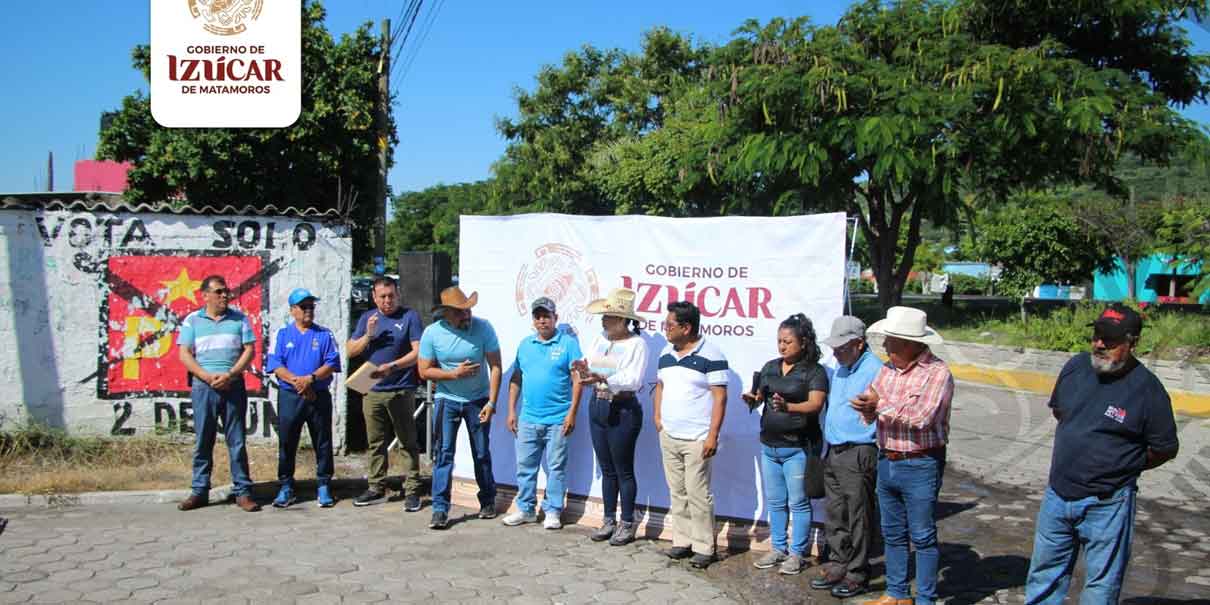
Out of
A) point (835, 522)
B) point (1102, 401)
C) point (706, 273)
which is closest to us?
point (1102, 401)

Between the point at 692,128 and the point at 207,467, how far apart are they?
57.6 feet

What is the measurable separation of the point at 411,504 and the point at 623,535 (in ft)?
6.07

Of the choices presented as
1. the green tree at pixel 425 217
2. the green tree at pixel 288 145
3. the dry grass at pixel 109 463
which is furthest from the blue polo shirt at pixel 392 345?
the green tree at pixel 425 217

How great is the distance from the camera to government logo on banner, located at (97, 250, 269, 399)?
889cm

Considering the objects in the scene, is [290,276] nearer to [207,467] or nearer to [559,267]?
[207,467]

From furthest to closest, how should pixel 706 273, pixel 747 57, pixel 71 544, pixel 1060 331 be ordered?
pixel 747 57 → pixel 1060 331 → pixel 706 273 → pixel 71 544

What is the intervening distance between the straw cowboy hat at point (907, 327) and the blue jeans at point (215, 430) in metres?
5.04

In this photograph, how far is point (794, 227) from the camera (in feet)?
21.1

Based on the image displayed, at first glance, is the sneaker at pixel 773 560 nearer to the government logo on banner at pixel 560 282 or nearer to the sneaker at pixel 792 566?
the sneaker at pixel 792 566

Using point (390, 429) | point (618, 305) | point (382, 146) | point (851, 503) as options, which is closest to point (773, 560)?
point (851, 503)

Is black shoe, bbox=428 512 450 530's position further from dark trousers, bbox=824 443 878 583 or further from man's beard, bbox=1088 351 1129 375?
man's beard, bbox=1088 351 1129 375

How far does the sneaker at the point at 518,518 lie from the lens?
23.1ft

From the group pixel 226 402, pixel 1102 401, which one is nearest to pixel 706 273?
pixel 1102 401

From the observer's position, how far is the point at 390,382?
24.4 feet
